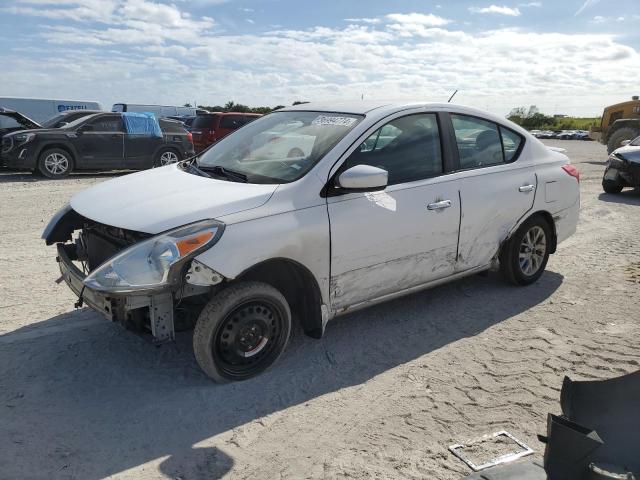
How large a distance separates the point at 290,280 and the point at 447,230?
136 cm

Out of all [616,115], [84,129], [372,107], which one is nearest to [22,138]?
[84,129]

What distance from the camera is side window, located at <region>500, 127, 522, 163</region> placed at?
16.1 feet

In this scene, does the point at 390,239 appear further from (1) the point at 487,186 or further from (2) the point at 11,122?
(2) the point at 11,122

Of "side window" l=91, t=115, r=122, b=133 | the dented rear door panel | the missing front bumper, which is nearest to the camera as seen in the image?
the missing front bumper

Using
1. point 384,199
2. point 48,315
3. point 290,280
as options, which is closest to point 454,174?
point 384,199

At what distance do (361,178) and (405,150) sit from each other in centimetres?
80

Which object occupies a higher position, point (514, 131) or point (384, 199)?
point (514, 131)

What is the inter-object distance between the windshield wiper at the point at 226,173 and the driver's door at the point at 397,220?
65 centimetres

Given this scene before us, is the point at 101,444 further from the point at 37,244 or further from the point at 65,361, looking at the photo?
the point at 37,244

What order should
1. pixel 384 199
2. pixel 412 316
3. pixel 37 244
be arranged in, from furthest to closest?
pixel 37 244, pixel 412 316, pixel 384 199

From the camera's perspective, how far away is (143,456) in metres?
2.74

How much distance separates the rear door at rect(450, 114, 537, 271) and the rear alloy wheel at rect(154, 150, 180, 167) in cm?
1096

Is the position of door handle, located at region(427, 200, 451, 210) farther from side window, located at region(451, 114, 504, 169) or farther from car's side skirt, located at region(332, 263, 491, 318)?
car's side skirt, located at region(332, 263, 491, 318)

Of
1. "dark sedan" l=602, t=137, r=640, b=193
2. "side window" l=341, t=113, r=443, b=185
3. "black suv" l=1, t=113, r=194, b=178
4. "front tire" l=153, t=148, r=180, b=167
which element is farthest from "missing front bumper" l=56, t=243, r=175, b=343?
"front tire" l=153, t=148, r=180, b=167
